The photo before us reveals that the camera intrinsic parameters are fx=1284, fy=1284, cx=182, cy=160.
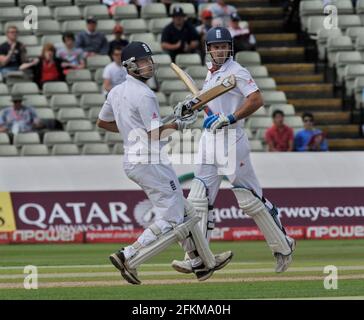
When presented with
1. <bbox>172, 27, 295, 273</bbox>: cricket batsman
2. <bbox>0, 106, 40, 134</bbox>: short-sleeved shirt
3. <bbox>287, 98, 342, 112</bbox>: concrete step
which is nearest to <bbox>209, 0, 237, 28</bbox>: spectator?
<bbox>287, 98, 342, 112</bbox>: concrete step

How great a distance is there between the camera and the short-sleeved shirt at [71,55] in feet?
65.5

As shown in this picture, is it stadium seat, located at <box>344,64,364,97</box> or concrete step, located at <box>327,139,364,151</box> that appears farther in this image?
stadium seat, located at <box>344,64,364,97</box>

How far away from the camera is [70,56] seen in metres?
20.0

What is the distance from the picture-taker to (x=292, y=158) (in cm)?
1766

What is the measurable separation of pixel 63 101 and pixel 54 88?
291 millimetres

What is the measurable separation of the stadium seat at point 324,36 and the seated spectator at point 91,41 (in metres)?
3.93

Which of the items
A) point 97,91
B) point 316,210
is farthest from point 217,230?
point 97,91

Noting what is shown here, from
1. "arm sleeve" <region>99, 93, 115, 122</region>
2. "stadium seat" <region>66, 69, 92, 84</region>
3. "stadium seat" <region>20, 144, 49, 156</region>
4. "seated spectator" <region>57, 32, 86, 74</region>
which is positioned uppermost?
"arm sleeve" <region>99, 93, 115, 122</region>

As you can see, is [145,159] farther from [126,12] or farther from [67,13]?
[126,12]

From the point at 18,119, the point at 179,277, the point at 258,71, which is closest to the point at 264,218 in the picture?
the point at 179,277

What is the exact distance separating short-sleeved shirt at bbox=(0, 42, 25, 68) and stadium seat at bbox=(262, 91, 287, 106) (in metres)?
3.88

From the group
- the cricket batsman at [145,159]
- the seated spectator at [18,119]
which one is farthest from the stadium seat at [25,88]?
the cricket batsman at [145,159]

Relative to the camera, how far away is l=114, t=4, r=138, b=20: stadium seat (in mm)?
21062

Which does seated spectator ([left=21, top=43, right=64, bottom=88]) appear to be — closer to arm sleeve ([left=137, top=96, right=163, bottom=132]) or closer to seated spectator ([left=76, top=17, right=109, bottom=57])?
seated spectator ([left=76, top=17, right=109, bottom=57])
